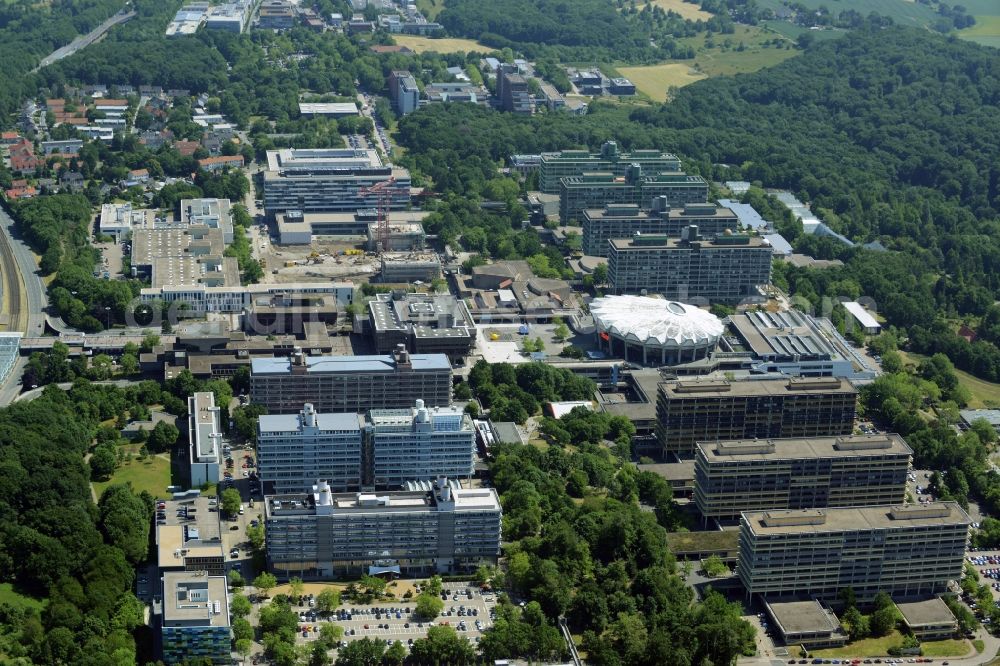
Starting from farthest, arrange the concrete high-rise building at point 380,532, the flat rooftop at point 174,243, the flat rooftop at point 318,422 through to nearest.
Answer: the flat rooftop at point 174,243 → the flat rooftop at point 318,422 → the concrete high-rise building at point 380,532

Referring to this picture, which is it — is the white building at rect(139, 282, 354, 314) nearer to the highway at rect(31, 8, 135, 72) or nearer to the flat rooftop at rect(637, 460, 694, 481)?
the flat rooftop at rect(637, 460, 694, 481)

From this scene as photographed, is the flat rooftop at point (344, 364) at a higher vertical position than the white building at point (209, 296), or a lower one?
higher

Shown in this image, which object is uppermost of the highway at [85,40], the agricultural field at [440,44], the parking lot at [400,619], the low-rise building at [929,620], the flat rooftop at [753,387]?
the flat rooftop at [753,387]

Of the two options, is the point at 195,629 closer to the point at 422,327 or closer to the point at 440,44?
the point at 422,327

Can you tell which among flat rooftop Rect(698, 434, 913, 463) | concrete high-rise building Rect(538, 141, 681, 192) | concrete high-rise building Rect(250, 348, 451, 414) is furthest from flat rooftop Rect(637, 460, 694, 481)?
concrete high-rise building Rect(538, 141, 681, 192)

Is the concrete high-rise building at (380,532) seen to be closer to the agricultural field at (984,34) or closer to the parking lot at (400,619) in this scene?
the parking lot at (400,619)

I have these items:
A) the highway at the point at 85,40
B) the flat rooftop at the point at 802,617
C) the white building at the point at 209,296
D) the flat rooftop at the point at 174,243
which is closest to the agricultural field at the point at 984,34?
the highway at the point at 85,40

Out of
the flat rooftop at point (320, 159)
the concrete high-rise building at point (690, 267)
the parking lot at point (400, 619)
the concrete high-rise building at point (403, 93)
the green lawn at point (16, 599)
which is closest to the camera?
the parking lot at point (400, 619)

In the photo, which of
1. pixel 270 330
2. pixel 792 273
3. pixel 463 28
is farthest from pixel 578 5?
pixel 270 330

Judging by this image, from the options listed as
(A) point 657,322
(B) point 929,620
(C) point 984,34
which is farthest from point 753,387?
(C) point 984,34
